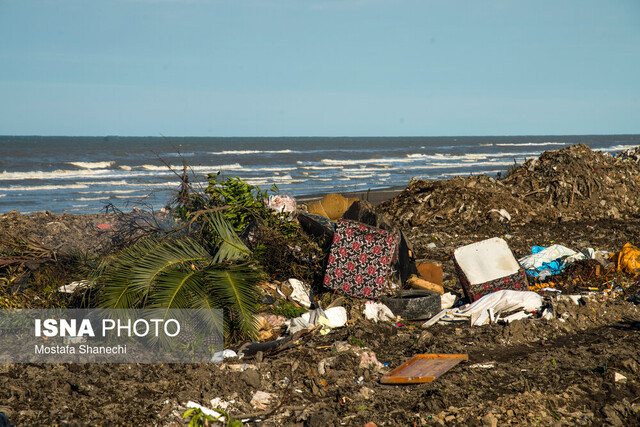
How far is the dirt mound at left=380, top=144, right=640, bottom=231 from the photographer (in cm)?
1224

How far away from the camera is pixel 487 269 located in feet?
22.0

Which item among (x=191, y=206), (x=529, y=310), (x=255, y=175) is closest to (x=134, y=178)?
(x=255, y=175)

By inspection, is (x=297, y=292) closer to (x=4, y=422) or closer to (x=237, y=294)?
(x=237, y=294)

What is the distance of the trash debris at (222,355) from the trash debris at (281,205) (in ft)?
7.88

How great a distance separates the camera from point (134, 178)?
2931 cm

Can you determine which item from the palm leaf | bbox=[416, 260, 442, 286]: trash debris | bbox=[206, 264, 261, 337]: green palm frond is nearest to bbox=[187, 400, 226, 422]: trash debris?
bbox=[206, 264, 261, 337]: green palm frond

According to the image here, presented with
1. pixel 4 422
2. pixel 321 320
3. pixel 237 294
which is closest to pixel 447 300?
pixel 321 320

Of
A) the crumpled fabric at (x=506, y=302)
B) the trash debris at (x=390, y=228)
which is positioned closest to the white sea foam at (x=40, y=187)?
the trash debris at (x=390, y=228)

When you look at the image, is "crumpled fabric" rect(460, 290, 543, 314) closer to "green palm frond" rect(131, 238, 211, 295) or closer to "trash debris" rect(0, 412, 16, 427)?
"green palm frond" rect(131, 238, 211, 295)

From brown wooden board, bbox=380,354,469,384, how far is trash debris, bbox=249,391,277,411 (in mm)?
952

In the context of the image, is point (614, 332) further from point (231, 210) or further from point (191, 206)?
point (191, 206)

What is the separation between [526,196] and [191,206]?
9305mm

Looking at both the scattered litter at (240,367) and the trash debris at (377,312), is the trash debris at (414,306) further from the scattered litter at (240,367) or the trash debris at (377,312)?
the scattered litter at (240,367)

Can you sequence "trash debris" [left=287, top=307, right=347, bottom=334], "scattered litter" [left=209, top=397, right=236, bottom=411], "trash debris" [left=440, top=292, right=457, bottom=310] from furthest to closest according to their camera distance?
"trash debris" [left=440, top=292, right=457, bottom=310] → "trash debris" [left=287, top=307, right=347, bottom=334] → "scattered litter" [left=209, top=397, right=236, bottom=411]
